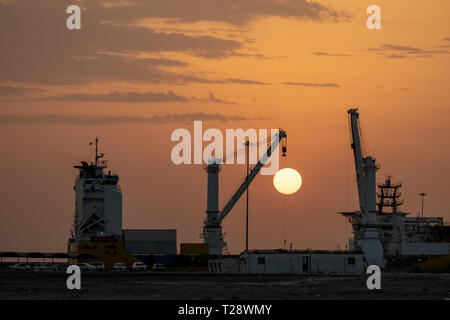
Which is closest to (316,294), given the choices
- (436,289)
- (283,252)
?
(436,289)

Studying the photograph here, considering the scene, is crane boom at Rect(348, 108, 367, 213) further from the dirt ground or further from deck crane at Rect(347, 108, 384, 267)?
the dirt ground

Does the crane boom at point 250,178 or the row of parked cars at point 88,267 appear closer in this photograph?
the row of parked cars at point 88,267

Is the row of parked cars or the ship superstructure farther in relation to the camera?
the ship superstructure

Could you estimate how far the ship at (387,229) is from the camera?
150375 millimetres

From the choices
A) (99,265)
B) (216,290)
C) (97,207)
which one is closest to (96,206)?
(97,207)

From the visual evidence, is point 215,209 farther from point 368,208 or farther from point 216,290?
point 216,290

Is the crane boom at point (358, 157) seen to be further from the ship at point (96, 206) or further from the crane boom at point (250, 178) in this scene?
the ship at point (96, 206)

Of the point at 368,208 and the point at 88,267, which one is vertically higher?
the point at 368,208

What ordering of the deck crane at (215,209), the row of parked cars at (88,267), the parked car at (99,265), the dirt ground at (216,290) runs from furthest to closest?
the deck crane at (215,209) → the parked car at (99,265) → the row of parked cars at (88,267) → the dirt ground at (216,290)

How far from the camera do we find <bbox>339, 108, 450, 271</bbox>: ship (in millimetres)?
150375

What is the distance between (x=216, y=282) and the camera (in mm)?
77875

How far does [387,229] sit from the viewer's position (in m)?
173

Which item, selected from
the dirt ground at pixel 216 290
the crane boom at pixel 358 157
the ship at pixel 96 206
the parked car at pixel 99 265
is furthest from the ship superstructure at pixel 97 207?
the dirt ground at pixel 216 290

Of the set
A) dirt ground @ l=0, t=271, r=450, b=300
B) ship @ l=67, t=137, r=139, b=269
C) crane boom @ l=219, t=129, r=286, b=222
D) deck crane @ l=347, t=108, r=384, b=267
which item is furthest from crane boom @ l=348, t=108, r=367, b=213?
dirt ground @ l=0, t=271, r=450, b=300
